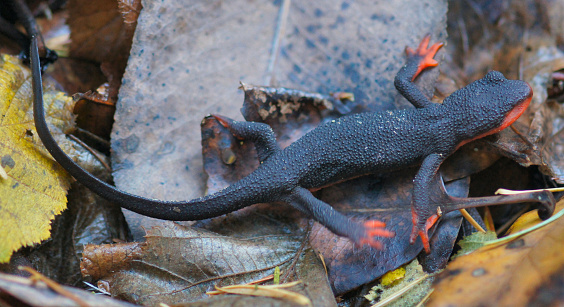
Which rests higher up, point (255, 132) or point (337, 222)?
point (255, 132)

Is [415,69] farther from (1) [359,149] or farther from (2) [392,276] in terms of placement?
(2) [392,276]

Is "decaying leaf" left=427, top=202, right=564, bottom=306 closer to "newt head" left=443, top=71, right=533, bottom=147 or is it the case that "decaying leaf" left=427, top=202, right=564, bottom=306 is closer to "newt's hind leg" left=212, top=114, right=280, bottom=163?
"newt head" left=443, top=71, right=533, bottom=147

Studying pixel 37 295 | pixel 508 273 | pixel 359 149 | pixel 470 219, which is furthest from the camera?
pixel 359 149

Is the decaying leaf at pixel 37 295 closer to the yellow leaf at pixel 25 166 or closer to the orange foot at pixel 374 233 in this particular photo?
the yellow leaf at pixel 25 166

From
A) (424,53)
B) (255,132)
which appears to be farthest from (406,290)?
(424,53)

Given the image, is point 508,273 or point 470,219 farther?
point 470,219

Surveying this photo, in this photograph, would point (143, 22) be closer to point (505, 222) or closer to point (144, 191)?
point (144, 191)

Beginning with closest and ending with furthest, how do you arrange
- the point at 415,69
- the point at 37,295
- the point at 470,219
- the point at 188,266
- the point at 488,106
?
1. the point at 37,295
2. the point at 188,266
3. the point at 470,219
4. the point at 488,106
5. the point at 415,69

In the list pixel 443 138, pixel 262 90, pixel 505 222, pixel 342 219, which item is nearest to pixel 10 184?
pixel 262 90
